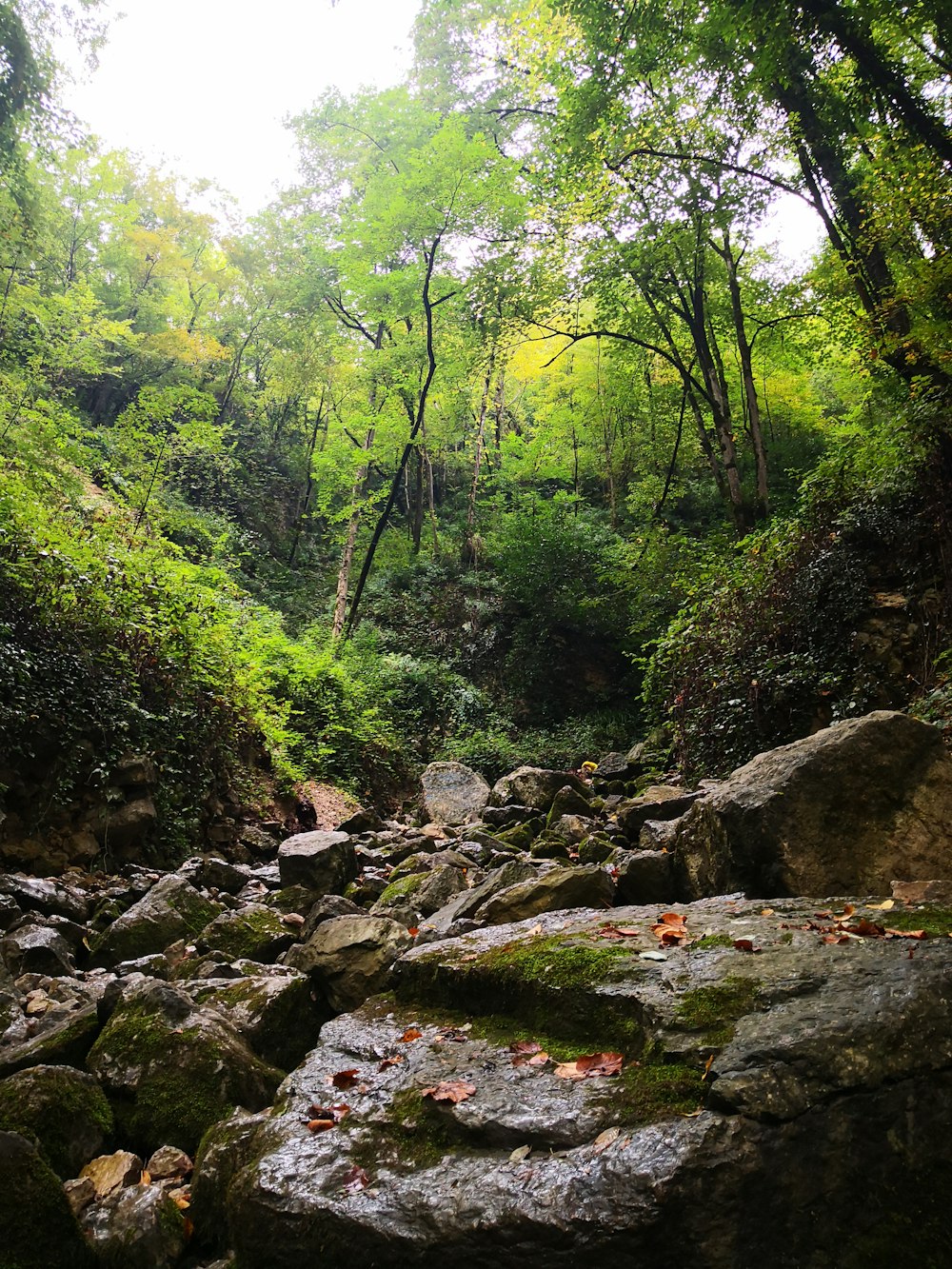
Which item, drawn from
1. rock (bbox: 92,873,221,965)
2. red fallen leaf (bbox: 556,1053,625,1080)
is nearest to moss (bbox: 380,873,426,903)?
rock (bbox: 92,873,221,965)

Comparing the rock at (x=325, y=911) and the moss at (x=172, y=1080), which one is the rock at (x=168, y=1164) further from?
the rock at (x=325, y=911)

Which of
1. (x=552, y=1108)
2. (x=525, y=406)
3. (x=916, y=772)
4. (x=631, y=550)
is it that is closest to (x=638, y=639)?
(x=631, y=550)

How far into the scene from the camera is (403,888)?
561cm

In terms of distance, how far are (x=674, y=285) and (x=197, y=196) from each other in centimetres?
2491

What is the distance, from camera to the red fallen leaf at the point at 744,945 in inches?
108

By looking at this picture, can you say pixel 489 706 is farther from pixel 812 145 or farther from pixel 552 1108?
pixel 552 1108

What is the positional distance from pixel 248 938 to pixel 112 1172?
6.82 feet

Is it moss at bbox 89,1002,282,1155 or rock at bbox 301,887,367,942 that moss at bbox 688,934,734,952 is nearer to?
moss at bbox 89,1002,282,1155

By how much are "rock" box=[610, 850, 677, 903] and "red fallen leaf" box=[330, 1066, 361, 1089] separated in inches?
79.9

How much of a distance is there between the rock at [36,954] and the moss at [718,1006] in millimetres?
3950

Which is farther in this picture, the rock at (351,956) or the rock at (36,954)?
the rock at (36,954)

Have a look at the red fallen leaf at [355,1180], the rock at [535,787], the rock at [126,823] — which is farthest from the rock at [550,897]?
the rock at [535,787]

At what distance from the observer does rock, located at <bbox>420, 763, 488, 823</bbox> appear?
426 inches

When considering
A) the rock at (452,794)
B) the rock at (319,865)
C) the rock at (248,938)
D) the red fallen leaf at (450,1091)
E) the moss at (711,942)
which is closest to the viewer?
the red fallen leaf at (450,1091)
